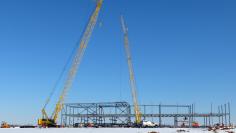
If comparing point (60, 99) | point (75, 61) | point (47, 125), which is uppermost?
point (75, 61)

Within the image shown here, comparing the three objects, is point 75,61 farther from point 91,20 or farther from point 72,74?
point 91,20

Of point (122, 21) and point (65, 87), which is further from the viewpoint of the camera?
point (122, 21)

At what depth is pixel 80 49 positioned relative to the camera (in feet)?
593

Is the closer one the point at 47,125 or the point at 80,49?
the point at 80,49

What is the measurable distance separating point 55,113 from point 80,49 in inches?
1372

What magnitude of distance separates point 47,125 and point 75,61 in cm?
3489

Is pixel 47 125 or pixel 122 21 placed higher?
pixel 122 21

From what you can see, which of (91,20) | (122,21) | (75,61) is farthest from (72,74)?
(122,21)

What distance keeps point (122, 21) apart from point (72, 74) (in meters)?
37.5

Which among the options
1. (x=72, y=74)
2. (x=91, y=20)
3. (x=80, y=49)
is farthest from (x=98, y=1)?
(x=72, y=74)

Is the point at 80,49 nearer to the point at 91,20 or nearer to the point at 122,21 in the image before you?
the point at 91,20

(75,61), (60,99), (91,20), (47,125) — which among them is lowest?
(47,125)

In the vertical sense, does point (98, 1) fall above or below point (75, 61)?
above

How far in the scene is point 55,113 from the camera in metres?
195
